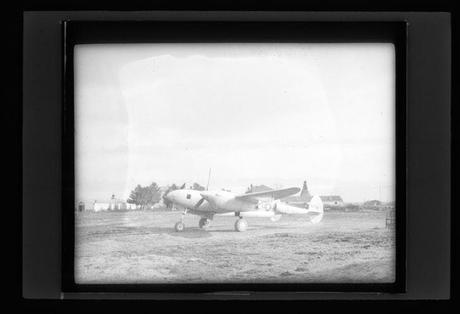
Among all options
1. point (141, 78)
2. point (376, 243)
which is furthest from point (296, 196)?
point (141, 78)

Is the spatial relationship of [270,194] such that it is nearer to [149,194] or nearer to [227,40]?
[149,194]

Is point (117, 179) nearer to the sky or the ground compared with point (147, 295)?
nearer to the sky

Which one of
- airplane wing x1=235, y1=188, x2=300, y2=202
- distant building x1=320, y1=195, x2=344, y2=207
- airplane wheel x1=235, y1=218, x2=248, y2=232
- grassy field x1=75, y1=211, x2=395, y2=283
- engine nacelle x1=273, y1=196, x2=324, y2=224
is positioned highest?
airplane wing x1=235, y1=188, x2=300, y2=202

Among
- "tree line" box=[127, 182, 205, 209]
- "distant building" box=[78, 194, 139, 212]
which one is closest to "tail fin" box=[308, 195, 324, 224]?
"tree line" box=[127, 182, 205, 209]

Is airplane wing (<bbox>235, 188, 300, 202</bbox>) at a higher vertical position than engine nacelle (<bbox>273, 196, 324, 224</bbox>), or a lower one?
higher

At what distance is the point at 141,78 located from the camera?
4.12 meters

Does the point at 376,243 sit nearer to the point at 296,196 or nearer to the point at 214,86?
the point at 296,196

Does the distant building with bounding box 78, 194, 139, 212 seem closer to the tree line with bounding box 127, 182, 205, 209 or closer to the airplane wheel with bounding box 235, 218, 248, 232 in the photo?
the tree line with bounding box 127, 182, 205, 209

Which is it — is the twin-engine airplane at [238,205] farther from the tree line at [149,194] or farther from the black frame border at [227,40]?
the black frame border at [227,40]

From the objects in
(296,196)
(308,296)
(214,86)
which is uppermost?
(214,86)

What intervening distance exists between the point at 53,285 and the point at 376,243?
1743 mm

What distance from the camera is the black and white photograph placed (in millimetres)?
4113

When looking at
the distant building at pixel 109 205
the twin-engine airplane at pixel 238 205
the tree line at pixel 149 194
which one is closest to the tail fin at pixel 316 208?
the twin-engine airplane at pixel 238 205

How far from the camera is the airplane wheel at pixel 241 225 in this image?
414 centimetres
